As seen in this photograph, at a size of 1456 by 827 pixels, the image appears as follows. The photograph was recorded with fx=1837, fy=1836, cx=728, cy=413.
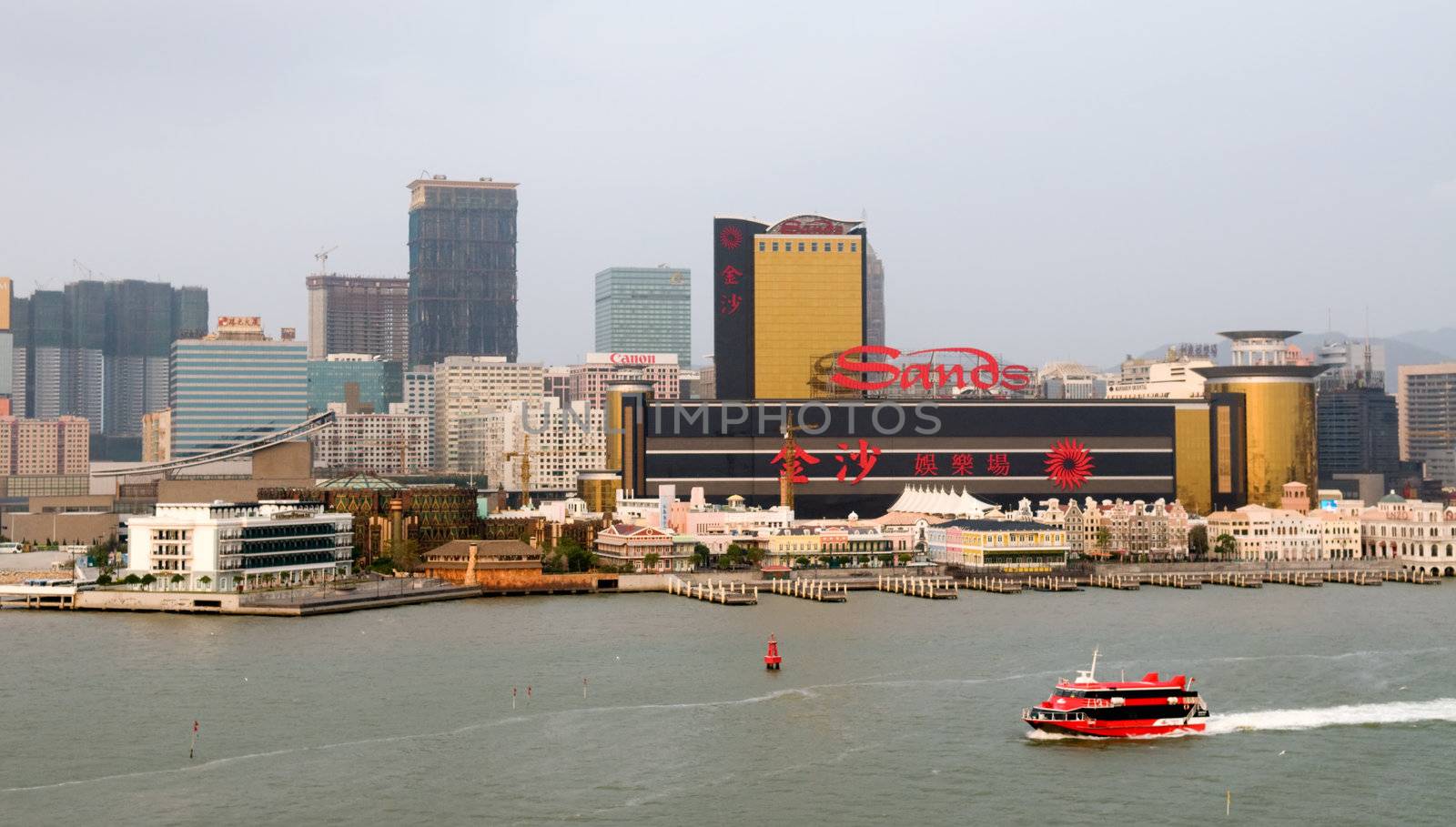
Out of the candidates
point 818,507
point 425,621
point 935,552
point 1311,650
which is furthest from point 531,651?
point 818,507

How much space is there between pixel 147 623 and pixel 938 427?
84.2m

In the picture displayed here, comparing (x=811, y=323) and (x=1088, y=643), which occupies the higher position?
(x=811, y=323)

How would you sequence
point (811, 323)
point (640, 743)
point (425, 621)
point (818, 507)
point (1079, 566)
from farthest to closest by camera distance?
point (811, 323) < point (818, 507) < point (1079, 566) < point (425, 621) < point (640, 743)

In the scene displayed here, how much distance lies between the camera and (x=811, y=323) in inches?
7195

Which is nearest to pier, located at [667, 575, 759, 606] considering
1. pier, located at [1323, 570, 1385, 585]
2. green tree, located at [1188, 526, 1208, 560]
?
green tree, located at [1188, 526, 1208, 560]

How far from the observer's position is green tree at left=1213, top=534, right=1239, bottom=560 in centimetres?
15250

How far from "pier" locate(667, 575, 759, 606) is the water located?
1532 cm

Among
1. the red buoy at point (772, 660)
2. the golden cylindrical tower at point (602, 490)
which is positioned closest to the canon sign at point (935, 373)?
the golden cylindrical tower at point (602, 490)

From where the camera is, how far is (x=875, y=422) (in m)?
168

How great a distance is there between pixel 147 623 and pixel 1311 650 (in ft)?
203

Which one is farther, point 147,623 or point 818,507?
point 818,507

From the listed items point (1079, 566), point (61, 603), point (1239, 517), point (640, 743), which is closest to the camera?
point (640, 743)

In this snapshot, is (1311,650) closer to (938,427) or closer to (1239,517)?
(1239,517)

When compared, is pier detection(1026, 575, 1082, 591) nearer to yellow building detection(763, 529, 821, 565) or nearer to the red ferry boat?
yellow building detection(763, 529, 821, 565)
